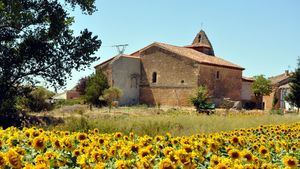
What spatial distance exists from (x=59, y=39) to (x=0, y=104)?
3908 millimetres

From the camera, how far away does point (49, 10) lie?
20469 mm

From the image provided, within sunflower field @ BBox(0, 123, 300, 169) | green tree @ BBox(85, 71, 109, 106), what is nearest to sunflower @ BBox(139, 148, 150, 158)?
sunflower field @ BBox(0, 123, 300, 169)

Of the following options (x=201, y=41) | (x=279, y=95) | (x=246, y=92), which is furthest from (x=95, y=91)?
(x=279, y=95)

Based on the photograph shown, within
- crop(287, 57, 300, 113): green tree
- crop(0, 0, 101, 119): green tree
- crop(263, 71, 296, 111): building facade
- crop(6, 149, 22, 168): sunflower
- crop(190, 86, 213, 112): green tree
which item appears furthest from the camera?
crop(263, 71, 296, 111): building facade

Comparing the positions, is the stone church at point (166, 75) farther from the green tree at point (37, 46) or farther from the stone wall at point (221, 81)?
the green tree at point (37, 46)

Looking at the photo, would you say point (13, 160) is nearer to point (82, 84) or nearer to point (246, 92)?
point (82, 84)

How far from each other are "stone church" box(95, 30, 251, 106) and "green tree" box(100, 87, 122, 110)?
116 inches

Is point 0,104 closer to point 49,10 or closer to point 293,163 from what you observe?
point 49,10

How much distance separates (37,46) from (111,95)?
22.0 m

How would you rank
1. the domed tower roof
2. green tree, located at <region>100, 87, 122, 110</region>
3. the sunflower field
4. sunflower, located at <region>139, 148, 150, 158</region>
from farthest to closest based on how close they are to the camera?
the domed tower roof < green tree, located at <region>100, 87, 122, 110</region> < sunflower, located at <region>139, 148, 150, 158</region> < the sunflower field

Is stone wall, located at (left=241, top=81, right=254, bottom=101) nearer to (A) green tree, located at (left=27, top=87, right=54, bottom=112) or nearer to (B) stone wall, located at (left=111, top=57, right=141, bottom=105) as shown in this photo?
(B) stone wall, located at (left=111, top=57, right=141, bottom=105)

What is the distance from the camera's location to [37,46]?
64.6 feet

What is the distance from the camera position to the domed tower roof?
53.1 meters

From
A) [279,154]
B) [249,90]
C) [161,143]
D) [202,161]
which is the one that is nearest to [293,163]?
[202,161]
